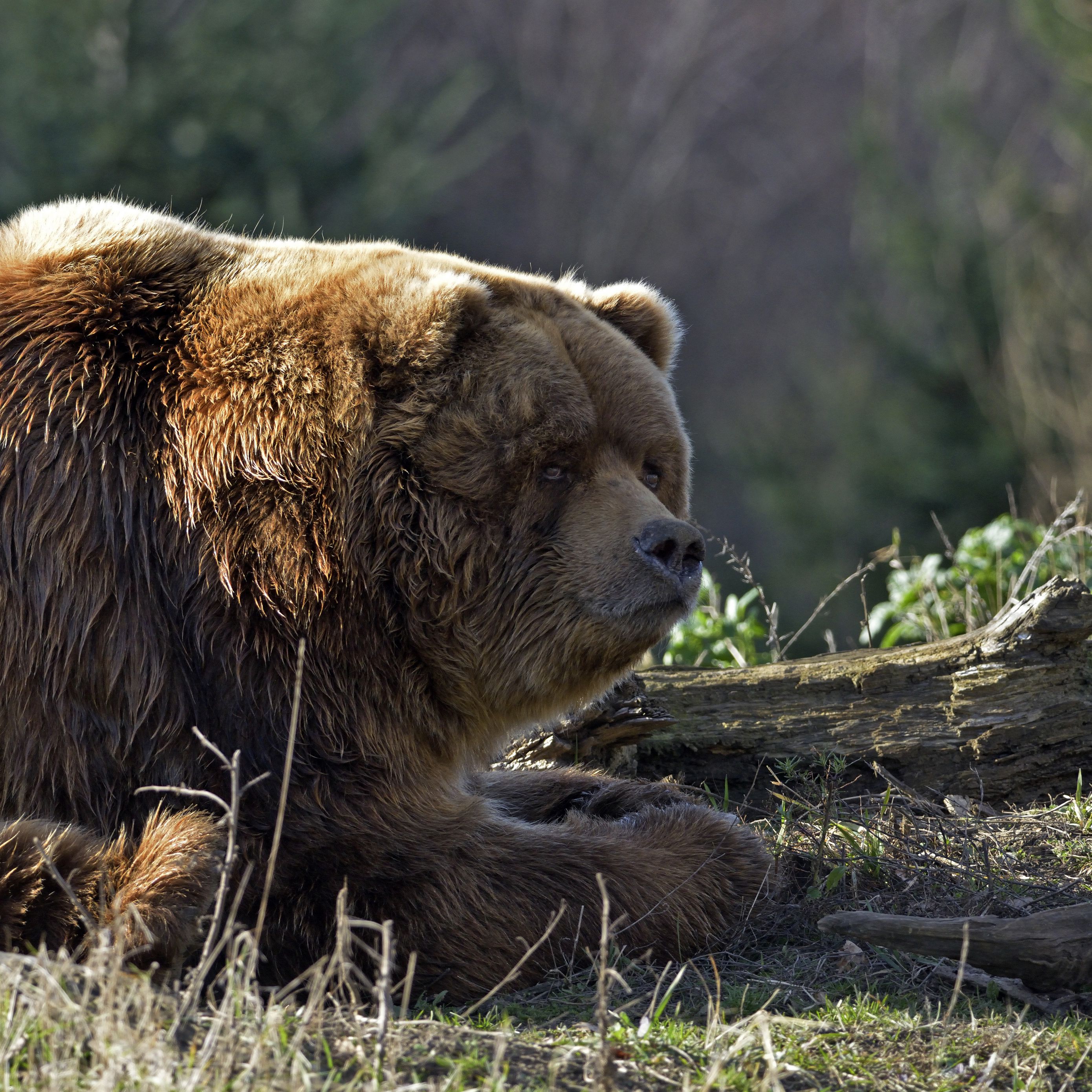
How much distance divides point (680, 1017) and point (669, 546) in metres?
1.13

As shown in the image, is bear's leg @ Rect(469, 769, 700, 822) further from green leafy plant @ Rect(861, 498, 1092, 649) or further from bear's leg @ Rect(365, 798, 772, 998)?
green leafy plant @ Rect(861, 498, 1092, 649)

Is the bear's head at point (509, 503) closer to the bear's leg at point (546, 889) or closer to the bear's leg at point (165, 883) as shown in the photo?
the bear's leg at point (546, 889)

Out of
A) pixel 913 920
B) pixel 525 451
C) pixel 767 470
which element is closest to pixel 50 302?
pixel 525 451

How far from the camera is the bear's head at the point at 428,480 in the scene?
322cm

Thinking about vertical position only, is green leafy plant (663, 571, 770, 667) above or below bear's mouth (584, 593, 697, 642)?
below

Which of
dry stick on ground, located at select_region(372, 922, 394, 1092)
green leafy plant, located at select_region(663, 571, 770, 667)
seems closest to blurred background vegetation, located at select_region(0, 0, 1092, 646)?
green leafy plant, located at select_region(663, 571, 770, 667)

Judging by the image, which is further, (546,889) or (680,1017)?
(546,889)

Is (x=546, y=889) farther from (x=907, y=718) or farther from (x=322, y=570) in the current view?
(x=907, y=718)

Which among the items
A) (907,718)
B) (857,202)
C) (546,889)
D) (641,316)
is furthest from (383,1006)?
(857,202)

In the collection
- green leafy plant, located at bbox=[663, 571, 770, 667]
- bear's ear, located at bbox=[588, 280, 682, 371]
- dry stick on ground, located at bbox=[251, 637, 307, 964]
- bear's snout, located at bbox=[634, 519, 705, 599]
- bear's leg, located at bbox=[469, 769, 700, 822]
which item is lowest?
green leafy plant, located at bbox=[663, 571, 770, 667]

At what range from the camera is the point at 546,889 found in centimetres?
340

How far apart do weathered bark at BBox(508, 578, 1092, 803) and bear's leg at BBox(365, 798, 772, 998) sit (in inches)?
32.6

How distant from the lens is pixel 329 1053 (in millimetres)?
2414

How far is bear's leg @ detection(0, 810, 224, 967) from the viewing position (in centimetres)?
274
